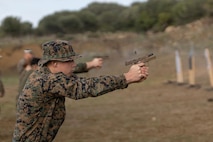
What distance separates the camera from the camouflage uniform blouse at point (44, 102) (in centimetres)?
450

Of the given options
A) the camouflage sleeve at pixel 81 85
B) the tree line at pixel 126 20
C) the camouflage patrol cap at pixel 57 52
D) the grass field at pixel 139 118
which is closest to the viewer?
the camouflage sleeve at pixel 81 85

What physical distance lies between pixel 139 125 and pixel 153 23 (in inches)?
2151

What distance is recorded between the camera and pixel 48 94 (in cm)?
460

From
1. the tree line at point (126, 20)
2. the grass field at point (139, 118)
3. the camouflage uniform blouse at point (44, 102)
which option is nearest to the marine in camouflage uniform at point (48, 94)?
the camouflage uniform blouse at point (44, 102)

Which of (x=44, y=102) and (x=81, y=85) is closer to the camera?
(x=81, y=85)

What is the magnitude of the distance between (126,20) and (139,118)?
60.9m

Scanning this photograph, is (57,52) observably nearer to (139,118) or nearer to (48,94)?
(48,94)

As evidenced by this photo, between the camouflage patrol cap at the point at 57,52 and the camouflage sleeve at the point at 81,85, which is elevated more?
the camouflage patrol cap at the point at 57,52

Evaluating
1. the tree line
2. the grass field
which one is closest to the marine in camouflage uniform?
the grass field

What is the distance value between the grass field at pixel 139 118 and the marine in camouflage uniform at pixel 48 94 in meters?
6.59

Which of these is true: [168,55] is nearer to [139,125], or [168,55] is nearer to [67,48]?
[139,125]

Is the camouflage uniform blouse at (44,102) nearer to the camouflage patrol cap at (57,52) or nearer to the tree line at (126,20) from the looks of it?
the camouflage patrol cap at (57,52)

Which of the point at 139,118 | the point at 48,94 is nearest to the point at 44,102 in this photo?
the point at 48,94

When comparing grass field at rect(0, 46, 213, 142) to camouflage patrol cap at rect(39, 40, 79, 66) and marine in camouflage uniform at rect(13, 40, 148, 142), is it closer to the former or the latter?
marine in camouflage uniform at rect(13, 40, 148, 142)
